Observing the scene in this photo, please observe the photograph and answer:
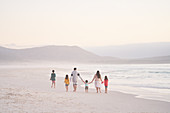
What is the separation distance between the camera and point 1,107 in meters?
7.92

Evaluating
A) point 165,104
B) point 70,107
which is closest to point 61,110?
point 70,107

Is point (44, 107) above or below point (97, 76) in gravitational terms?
below

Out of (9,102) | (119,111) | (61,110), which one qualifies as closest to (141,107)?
(119,111)

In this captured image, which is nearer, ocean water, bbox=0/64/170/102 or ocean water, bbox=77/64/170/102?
ocean water, bbox=77/64/170/102

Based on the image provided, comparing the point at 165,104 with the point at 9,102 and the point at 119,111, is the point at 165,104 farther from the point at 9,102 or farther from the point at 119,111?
the point at 9,102

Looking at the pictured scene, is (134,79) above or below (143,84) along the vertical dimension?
above

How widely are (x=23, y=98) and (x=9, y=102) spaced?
1044 mm

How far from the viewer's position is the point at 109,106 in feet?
29.7

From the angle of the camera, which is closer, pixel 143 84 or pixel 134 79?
pixel 143 84

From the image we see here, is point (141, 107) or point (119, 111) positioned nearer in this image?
point (119, 111)

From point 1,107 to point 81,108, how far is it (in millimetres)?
2551

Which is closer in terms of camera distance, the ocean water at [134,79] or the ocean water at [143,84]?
the ocean water at [143,84]

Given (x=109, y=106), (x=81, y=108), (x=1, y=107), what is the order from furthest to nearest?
(x=109, y=106)
(x=81, y=108)
(x=1, y=107)

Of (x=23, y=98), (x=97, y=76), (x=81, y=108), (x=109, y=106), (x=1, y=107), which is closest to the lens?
(x=1, y=107)
